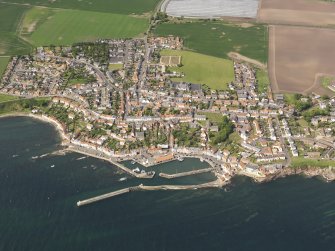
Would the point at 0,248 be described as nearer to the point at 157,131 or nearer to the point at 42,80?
the point at 157,131

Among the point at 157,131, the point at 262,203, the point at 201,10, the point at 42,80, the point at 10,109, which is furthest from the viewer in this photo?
the point at 201,10

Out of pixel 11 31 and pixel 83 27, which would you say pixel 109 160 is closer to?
pixel 83 27

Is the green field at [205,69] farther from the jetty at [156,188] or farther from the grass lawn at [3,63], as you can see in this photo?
the grass lawn at [3,63]

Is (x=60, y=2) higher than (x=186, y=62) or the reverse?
higher

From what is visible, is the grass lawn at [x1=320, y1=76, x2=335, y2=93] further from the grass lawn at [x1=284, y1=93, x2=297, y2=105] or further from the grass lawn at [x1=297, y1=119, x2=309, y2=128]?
the grass lawn at [x1=297, y1=119, x2=309, y2=128]

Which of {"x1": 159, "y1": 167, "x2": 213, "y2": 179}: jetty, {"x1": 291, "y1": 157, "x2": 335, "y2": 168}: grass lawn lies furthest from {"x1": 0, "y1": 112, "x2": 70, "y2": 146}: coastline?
{"x1": 291, "y1": 157, "x2": 335, "y2": 168}: grass lawn

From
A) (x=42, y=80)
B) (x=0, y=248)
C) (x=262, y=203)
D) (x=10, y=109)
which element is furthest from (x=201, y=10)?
(x=0, y=248)

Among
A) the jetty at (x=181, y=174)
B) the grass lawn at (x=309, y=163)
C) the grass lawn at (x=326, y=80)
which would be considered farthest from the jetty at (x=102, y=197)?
the grass lawn at (x=326, y=80)
